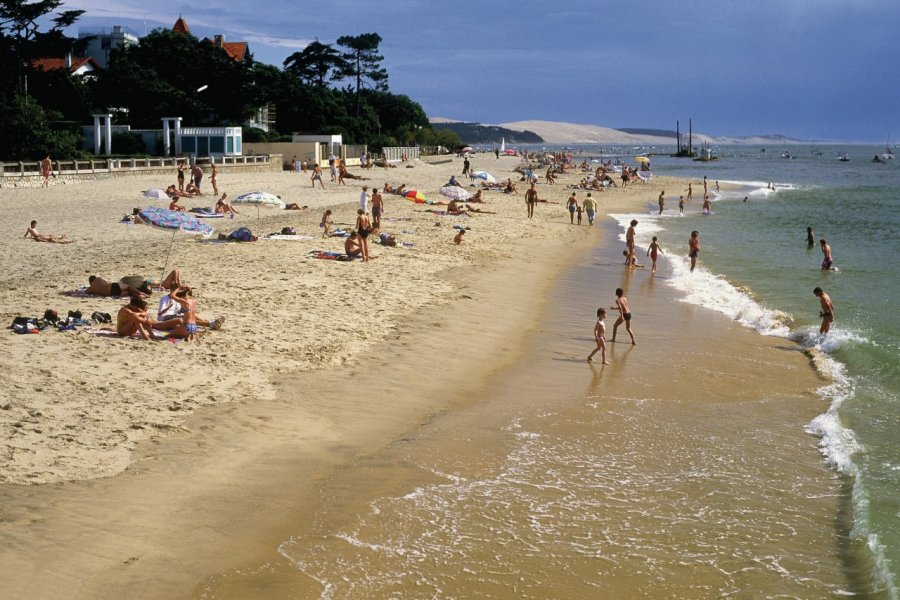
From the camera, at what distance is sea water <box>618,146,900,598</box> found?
797 centimetres

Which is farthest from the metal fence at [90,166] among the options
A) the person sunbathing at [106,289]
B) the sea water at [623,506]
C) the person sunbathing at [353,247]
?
the sea water at [623,506]

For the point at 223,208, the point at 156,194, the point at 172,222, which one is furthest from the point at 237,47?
the point at 172,222

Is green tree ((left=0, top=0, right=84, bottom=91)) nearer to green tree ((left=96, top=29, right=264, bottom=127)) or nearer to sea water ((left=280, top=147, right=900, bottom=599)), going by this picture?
green tree ((left=96, top=29, right=264, bottom=127))

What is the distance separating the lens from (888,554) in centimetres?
652

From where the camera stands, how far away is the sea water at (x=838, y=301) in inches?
314

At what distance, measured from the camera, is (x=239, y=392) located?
Result: 9.30m

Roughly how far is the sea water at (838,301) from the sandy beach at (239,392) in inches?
17.6

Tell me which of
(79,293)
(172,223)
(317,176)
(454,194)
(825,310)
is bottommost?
(825,310)

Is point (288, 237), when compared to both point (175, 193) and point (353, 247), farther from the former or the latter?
point (175, 193)

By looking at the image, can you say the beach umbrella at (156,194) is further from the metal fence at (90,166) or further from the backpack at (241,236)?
the backpack at (241,236)

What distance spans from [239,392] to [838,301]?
13448 mm

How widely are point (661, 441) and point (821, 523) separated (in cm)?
199

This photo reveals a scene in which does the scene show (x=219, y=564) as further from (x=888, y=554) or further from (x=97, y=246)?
(x=97, y=246)

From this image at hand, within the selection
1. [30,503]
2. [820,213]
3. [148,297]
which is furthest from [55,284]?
[820,213]
